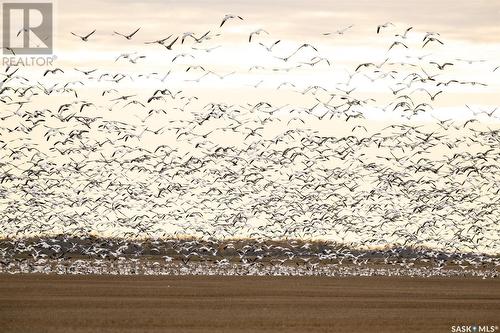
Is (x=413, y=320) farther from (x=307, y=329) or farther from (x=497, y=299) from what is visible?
(x=497, y=299)

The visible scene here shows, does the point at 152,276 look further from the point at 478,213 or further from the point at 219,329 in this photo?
the point at 219,329

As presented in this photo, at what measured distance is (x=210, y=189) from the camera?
225 ft

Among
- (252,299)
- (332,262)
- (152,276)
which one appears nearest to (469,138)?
(252,299)

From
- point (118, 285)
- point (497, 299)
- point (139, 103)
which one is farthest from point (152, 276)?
point (139, 103)

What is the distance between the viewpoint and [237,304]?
46.4 metres

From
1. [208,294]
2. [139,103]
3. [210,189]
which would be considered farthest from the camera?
[210,189]

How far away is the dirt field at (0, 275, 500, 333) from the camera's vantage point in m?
37.8

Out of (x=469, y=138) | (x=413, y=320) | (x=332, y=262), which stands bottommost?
(x=332, y=262)

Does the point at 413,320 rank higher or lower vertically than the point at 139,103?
lower

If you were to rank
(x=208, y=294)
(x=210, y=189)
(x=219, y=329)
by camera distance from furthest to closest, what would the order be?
1. (x=210, y=189)
2. (x=208, y=294)
3. (x=219, y=329)

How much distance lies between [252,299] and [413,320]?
10.3 metres

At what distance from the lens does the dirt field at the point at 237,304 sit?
37750mm

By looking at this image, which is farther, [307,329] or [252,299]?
[252,299]

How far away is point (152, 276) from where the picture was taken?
70.7m
